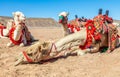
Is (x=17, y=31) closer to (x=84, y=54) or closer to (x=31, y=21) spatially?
(x=84, y=54)

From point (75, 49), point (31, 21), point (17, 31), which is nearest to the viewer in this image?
point (75, 49)

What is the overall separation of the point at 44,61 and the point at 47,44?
441mm

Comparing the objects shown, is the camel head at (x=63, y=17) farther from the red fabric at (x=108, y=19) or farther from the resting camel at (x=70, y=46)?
the red fabric at (x=108, y=19)

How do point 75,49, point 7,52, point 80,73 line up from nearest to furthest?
point 80,73, point 75,49, point 7,52

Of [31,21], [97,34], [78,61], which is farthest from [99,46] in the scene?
[31,21]

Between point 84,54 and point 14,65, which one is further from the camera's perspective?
point 84,54

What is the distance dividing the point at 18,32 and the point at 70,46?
3617 millimetres

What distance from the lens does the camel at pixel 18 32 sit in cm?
1163

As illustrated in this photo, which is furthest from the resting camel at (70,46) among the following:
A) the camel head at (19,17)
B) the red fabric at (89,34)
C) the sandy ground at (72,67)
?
the camel head at (19,17)

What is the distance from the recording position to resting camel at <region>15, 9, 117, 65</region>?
26.8 ft

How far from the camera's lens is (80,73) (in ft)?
23.5

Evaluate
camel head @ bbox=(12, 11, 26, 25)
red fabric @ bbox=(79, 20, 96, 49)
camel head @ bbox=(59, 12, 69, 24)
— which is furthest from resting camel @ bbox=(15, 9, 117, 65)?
camel head @ bbox=(12, 11, 26, 25)

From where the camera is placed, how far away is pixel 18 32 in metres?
12.0

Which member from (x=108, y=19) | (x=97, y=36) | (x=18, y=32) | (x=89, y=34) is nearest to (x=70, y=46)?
(x=89, y=34)
